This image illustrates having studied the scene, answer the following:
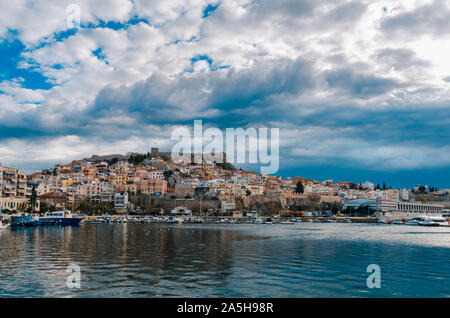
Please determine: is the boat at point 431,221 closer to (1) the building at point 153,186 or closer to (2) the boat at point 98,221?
(2) the boat at point 98,221

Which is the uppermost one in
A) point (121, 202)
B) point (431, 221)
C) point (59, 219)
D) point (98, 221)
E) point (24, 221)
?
point (121, 202)

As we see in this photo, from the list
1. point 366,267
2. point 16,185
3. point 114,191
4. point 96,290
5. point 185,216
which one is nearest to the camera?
point 96,290

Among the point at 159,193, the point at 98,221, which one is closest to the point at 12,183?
the point at 98,221

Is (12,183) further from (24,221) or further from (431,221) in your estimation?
(431,221)

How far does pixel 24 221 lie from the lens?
2040 inches

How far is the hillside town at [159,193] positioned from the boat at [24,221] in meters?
8.84

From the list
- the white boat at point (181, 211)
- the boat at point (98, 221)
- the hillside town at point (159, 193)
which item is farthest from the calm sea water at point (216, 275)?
the white boat at point (181, 211)

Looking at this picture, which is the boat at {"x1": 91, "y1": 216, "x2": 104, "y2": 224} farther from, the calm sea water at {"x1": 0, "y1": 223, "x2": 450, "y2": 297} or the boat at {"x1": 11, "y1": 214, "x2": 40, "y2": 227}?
the calm sea water at {"x1": 0, "y1": 223, "x2": 450, "y2": 297}

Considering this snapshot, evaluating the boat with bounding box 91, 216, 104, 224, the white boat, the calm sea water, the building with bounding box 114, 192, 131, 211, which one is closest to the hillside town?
the building with bounding box 114, 192, 131, 211

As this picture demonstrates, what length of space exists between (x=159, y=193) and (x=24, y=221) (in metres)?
54.2
